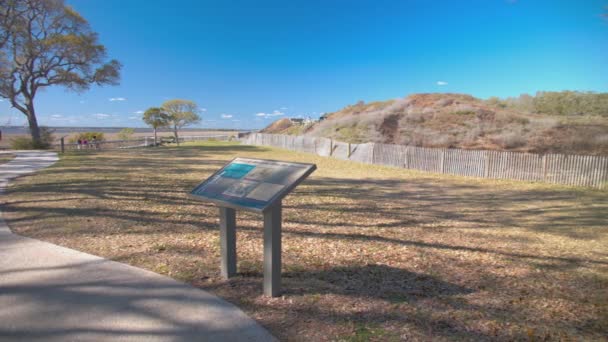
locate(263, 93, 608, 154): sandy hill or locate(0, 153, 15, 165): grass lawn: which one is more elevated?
locate(263, 93, 608, 154): sandy hill

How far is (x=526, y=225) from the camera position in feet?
24.8

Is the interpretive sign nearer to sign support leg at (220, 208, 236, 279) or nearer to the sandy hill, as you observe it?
sign support leg at (220, 208, 236, 279)

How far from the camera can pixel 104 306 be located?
11.2 feet

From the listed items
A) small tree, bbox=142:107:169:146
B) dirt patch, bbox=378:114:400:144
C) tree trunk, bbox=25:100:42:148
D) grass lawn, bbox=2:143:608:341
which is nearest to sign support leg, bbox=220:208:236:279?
grass lawn, bbox=2:143:608:341

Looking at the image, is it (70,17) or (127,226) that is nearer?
(127,226)

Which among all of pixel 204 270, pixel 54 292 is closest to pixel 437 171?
pixel 204 270

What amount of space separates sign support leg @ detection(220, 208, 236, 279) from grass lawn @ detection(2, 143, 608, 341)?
145mm

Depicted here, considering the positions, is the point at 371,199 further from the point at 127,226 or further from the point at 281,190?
the point at 281,190

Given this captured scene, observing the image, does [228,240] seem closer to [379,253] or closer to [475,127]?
[379,253]

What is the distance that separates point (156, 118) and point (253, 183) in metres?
49.7

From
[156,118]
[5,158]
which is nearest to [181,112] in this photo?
[156,118]

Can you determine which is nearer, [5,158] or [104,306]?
[104,306]

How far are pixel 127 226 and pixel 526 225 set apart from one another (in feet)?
25.5

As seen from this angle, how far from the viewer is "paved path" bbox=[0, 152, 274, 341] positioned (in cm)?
297
